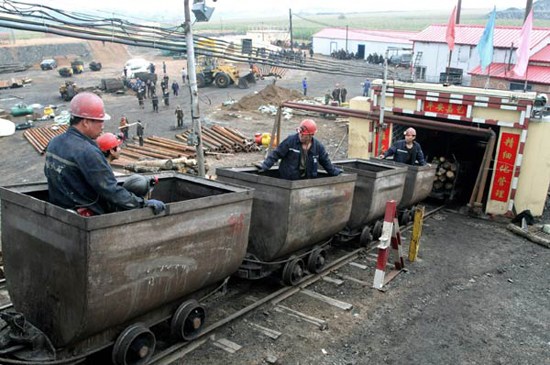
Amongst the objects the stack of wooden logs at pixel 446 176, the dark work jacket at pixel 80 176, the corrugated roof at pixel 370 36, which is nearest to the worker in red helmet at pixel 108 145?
the dark work jacket at pixel 80 176

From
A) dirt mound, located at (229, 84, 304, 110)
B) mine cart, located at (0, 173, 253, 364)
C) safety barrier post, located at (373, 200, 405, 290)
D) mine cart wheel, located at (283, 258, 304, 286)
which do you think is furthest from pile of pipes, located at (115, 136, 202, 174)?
dirt mound, located at (229, 84, 304, 110)

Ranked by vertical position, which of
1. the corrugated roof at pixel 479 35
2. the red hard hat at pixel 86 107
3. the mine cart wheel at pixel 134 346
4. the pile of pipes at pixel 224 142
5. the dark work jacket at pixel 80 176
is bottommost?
the pile of pipes at pixel 224 142

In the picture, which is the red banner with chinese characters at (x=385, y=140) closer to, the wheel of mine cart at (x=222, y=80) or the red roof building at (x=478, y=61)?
the red roof building at (x=478, y=61)

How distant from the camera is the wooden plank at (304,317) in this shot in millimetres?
6266

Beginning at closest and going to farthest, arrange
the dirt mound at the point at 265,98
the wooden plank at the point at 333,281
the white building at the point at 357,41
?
the wooden plank at the point at 333,281
the dirt mound at the point at 265,98
the white building at the point at 357,41

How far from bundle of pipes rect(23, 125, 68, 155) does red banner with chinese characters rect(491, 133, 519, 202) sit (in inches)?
640

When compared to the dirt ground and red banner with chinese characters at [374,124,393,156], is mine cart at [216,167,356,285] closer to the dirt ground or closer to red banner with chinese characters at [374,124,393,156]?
the dirt ground

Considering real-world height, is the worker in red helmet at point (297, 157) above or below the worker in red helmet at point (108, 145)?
below

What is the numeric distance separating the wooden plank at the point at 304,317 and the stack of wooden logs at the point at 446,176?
26.2 feet

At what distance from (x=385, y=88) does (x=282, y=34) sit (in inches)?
2718

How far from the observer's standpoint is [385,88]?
38.8 ft

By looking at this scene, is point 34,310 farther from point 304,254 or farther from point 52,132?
point 52,132

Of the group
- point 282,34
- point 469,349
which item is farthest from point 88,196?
point 282,34

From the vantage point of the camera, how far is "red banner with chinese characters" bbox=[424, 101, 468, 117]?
11.7 meters
